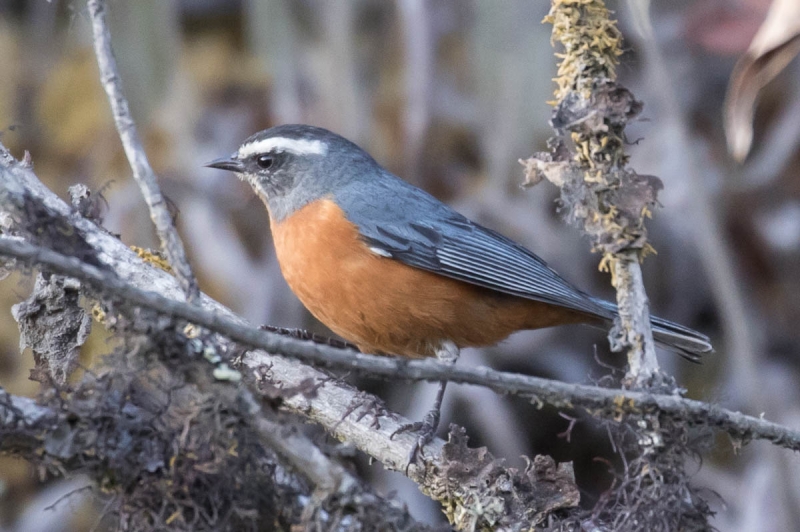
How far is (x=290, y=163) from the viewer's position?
526cm

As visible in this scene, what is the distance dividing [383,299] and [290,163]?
1.20 m

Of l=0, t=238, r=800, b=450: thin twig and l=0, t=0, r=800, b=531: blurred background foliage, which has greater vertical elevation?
l=0, t=238, r=800, b=450: thin twig

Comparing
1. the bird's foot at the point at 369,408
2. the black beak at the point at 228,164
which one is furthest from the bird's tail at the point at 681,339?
the black beak at the point at 228,164

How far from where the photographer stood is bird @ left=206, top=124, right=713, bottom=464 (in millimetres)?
4594

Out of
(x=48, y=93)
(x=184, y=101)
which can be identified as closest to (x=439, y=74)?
(x=184, y=101)

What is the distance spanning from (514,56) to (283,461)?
5.40 metres

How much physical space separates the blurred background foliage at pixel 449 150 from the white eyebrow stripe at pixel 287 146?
4.48 ft

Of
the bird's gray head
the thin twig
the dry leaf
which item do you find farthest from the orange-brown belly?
the thin twig

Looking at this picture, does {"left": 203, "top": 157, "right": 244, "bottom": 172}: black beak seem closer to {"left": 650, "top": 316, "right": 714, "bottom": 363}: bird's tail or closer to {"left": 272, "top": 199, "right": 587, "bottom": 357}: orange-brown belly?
{"left": 272, "top": 199, "right": 587, "bottom": 357}: orange-brown belly

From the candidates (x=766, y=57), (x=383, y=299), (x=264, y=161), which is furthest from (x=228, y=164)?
(x=766, y=57)

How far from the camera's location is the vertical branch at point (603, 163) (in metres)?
2.98

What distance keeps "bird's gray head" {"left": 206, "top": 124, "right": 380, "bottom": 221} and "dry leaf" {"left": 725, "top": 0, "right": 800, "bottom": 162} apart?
2.47m

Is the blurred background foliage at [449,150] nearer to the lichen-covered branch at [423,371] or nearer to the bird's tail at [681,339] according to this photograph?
the bird's tail at [681,339]

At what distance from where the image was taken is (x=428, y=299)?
466 cm
